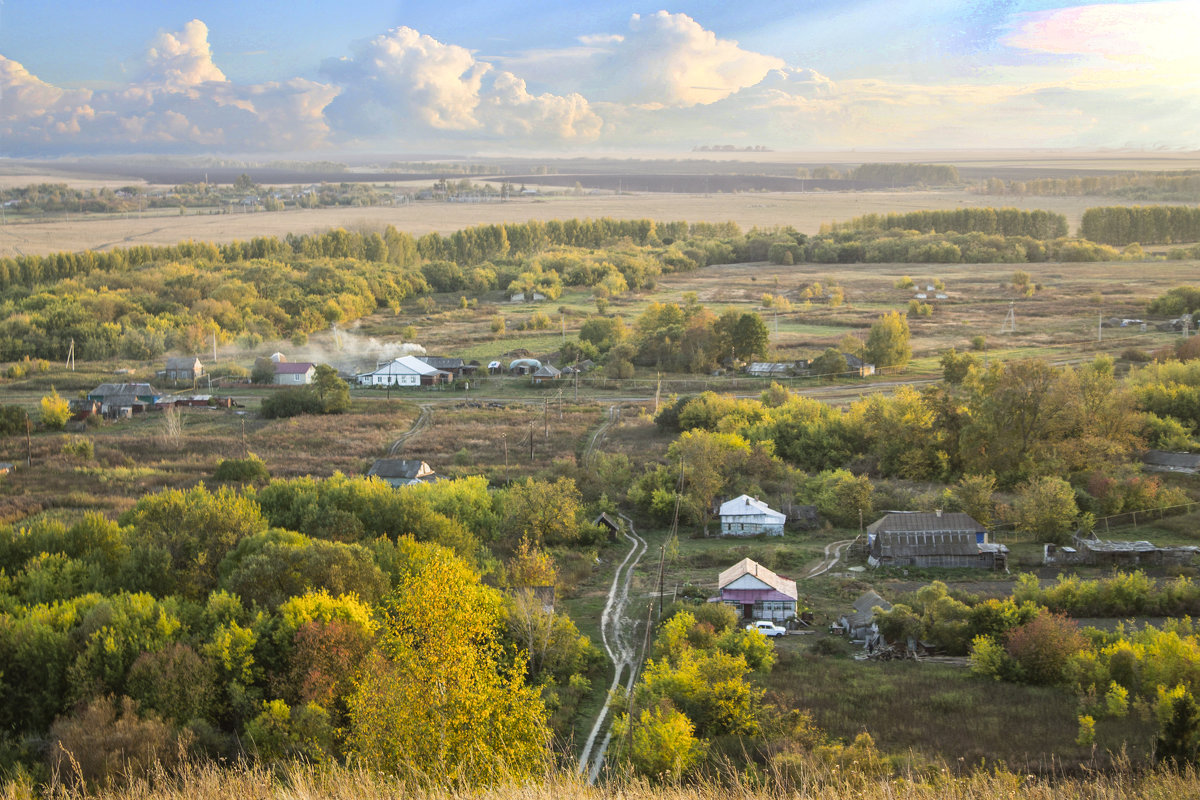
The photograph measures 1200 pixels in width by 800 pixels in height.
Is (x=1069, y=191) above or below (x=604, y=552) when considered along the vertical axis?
above

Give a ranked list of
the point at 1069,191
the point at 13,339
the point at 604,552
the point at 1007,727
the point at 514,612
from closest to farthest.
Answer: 1. the point at 1007,727
2. the point at 514,612
3. the point at 604,552
4. the point at 13,339
5. the point at 1069,191

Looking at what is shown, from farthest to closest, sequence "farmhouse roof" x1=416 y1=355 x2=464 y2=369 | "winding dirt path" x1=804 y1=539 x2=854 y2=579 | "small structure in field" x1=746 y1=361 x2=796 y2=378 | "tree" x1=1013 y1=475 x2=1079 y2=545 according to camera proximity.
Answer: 1. "farmhouse roof" x1=416 y1=355 x2=464 y2=369
2. "small structure in field" x1=746 y1=361 x2=796 y2=378
3. "tree" x1=1013 y1=475 x2=1079 y2=545
4. "winding dirt path" x1=804 y1=539 x2=854 y2=579

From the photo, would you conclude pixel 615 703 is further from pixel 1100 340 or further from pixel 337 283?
pixel 337 283

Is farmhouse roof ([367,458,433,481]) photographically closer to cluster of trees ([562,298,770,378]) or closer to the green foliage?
the green foliage

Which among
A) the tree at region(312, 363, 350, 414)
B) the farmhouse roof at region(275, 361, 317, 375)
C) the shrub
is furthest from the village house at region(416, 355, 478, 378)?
the shrub

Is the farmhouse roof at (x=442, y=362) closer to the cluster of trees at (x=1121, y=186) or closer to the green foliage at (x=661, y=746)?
the green foliage at (x=661, y=746)

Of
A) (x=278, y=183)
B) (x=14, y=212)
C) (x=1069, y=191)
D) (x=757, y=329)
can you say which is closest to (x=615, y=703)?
(x=757, y=329)

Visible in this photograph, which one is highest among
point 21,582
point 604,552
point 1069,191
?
point 1069,191
